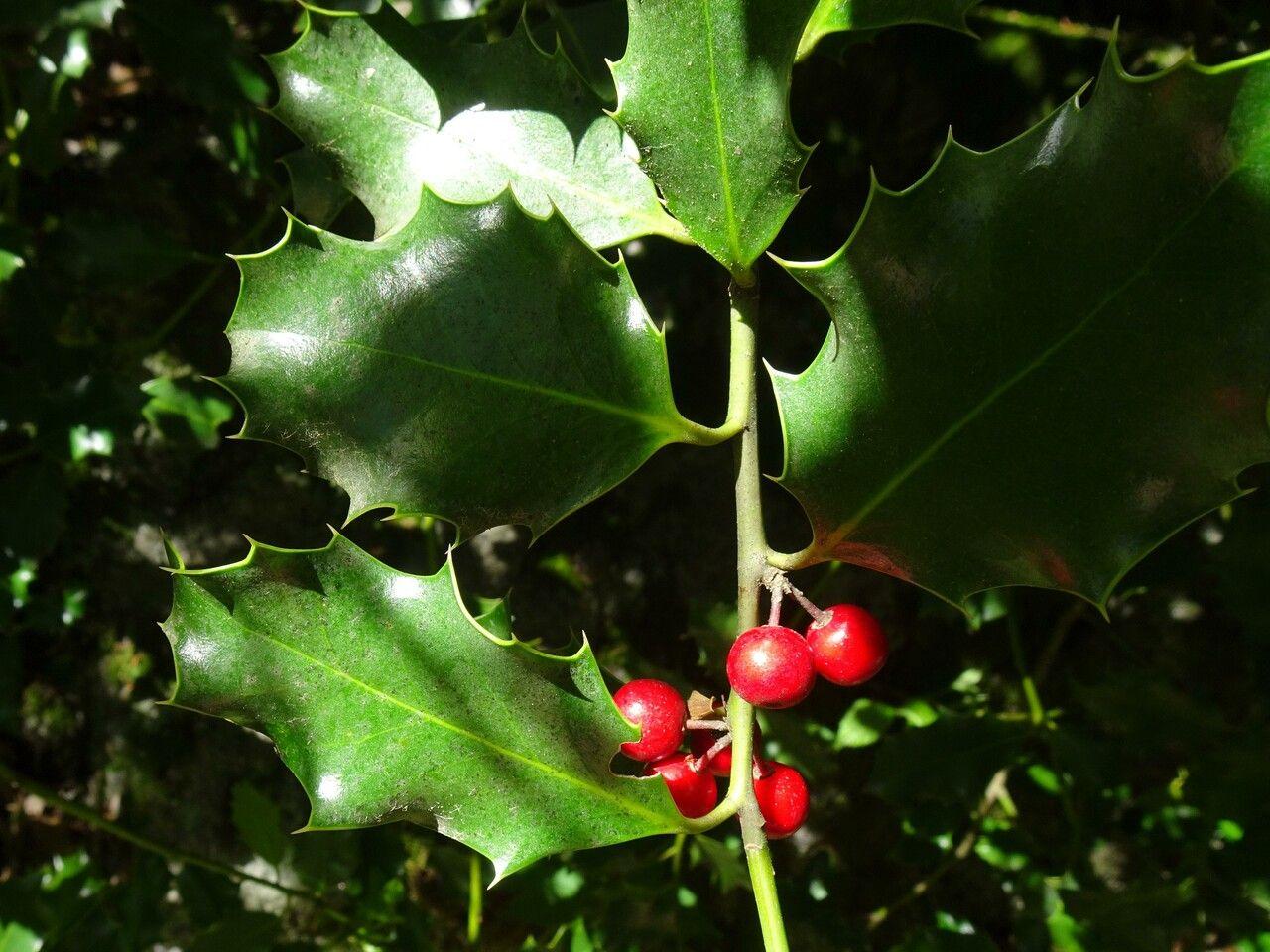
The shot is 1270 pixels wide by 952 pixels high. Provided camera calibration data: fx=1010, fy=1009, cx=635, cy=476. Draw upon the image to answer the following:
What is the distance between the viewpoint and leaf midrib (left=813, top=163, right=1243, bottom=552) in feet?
2.14

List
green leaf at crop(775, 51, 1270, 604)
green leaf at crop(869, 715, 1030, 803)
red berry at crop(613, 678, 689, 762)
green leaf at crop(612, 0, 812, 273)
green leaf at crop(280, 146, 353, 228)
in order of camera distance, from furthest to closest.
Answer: green leaf at crop(869, 715, 1030, 803), green leaf at crop(280, 146, 353, 228), red berry at crop(613, 678, 689, 762), green leaf at crop(612, 0, 812, 273), green leaf at crop(775, 51, 1270, 604)

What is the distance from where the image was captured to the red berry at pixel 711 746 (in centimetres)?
93

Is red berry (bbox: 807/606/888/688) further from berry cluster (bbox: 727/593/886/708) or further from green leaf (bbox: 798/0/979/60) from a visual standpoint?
green leaf (bbox: 798/0/979/60)

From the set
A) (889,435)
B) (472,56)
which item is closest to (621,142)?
(472,56)

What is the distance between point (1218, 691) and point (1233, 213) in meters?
1.47

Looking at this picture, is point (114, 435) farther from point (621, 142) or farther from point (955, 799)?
point (955, 799)

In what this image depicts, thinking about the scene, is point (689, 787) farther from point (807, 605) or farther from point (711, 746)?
point (807, 605)

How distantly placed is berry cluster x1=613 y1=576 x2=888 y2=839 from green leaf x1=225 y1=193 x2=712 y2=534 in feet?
0.61

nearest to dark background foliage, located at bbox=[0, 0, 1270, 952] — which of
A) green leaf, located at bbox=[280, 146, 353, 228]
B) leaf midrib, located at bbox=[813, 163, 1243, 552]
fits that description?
green leaf, located at bbox=[280, 146, 353, 228]

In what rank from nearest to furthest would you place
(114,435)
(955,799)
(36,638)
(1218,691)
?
1. (955,799)
2. (114,435)
3. (1218,691)
4. (36,638)

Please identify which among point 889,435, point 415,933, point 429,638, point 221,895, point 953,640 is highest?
point 889,435

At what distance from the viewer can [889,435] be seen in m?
0.78

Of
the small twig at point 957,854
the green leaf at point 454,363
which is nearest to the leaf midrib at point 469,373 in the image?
the green leaf at point 454,363

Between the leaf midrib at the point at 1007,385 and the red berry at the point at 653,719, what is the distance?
19 cm
